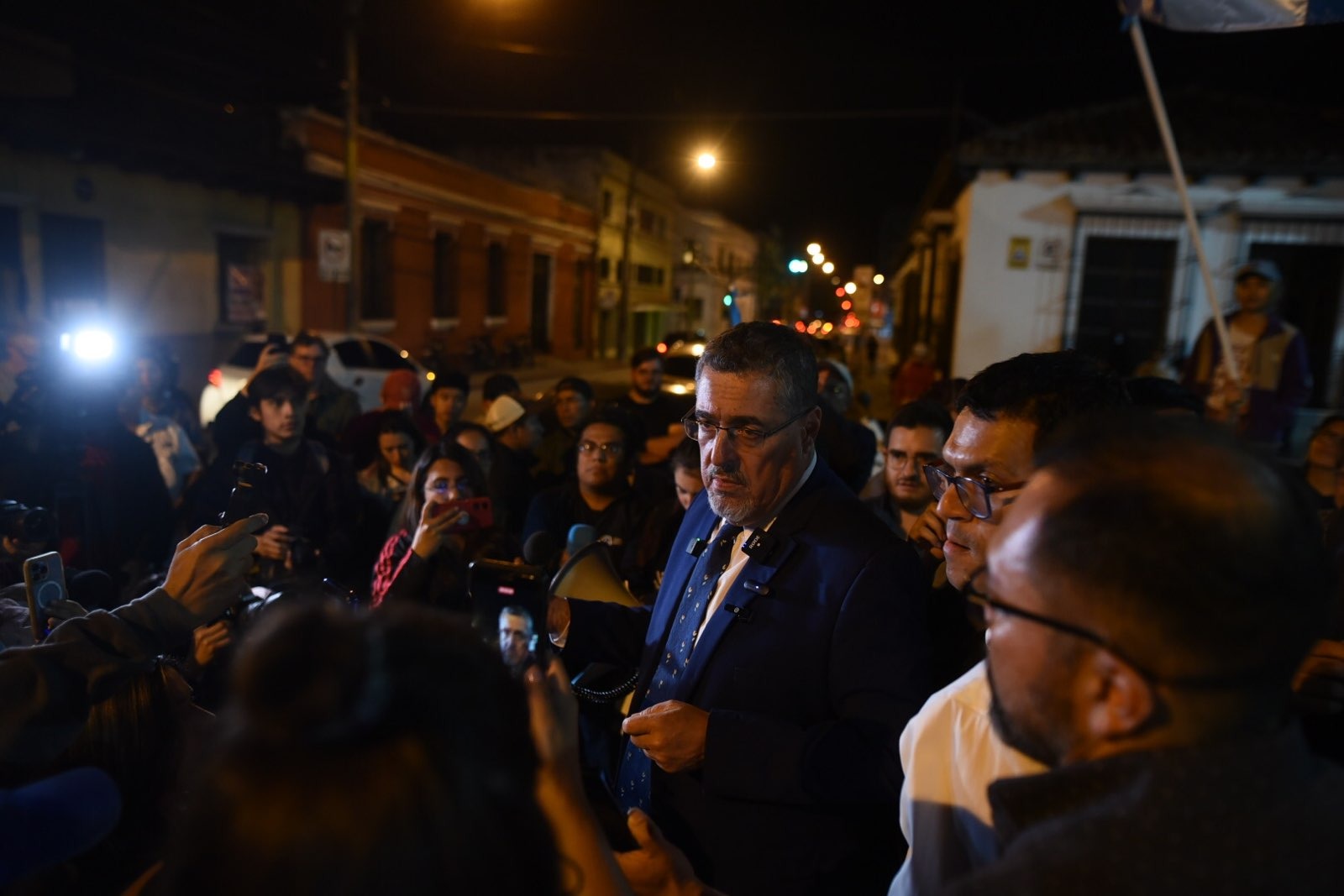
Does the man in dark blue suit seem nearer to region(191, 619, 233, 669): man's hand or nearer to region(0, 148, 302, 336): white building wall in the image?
region(191, 619, 233, 669): man's hand

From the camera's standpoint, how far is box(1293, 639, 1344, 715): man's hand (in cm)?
178

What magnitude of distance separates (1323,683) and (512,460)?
4.64 metres

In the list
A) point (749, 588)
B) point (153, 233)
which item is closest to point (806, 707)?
point (749, 588)

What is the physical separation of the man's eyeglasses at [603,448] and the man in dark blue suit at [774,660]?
2184 millimetres

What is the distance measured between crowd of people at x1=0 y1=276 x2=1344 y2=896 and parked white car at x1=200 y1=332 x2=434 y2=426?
24.7ft

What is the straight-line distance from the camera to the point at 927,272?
16.5m

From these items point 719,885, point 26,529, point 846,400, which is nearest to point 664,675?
point 719,885

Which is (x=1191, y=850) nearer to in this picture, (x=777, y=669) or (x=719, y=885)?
(x=777, y=669)

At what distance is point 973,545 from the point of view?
2041 mm

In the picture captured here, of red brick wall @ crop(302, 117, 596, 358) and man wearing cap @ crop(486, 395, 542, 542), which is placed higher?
red brick wall @ crop(302, 117, 596, 358)

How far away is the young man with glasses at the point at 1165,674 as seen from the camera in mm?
910

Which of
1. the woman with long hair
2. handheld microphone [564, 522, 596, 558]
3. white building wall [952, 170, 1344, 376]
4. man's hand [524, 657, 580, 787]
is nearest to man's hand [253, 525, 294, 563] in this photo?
the woman with long hair

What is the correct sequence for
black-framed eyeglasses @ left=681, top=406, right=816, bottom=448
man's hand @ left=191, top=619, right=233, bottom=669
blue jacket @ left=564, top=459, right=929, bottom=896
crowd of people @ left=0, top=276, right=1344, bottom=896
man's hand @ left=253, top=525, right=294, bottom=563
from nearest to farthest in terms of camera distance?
crowd of people @ left=0, top=276, right=1344, bottom=896 < blue jacket @ left=564, top=459, right=929, bottom=896 < black-framed eyeglasses @ left=681, top=406, right=816, bottom=448 < man's hand @ left=191, top=619, right=233, bottom=669 < man's hand @ left=253, top=525, right=294, bottom=563

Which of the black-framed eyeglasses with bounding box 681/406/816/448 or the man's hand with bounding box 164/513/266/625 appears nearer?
the man's hand with bounding box 164/513/266/625
